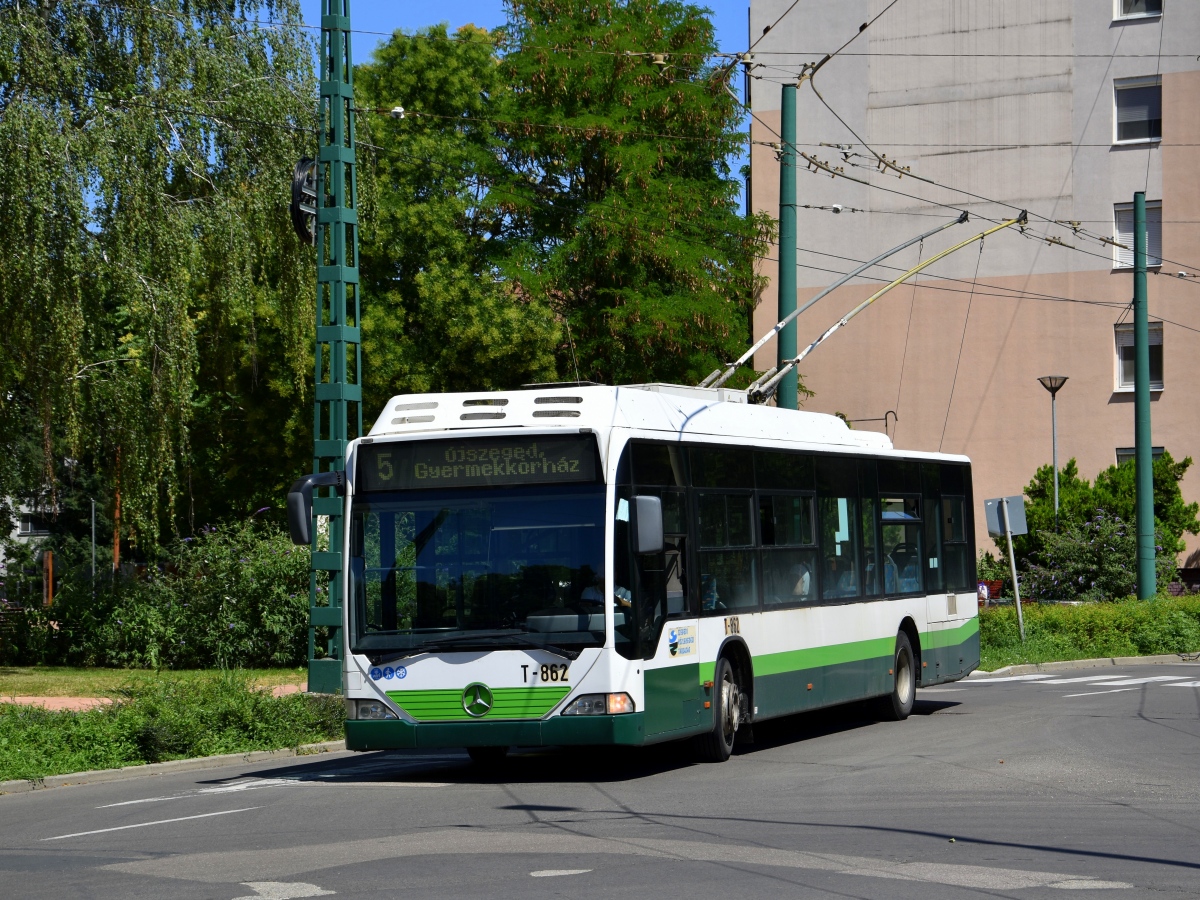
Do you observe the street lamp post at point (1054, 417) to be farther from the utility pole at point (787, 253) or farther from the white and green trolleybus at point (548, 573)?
the white and green trolleybus at point (548, 573)

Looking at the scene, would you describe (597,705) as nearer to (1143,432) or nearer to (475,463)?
(475,463)

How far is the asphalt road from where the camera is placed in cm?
809

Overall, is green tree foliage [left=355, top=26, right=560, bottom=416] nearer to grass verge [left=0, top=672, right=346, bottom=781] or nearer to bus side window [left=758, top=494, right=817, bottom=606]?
grass verge [left=0, top=672, right=346, bottom=781]

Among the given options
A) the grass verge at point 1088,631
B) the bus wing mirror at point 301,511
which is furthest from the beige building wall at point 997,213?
the bus wing mirror at point 301,511

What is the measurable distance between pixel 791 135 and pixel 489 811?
1345cm

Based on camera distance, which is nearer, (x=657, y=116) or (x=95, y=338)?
(x=95, y=338)

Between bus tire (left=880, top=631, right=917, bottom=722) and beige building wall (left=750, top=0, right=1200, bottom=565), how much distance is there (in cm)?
2366

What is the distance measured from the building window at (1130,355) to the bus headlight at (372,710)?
31460 millimetres

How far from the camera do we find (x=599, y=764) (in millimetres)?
14047

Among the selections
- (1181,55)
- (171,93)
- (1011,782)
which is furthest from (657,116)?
(1011,782)

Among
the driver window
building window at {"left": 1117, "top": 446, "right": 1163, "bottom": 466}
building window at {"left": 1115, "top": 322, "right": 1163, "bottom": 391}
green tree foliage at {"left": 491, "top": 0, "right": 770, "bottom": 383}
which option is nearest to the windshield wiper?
the driver window

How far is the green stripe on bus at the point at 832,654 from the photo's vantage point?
14438 millimetres

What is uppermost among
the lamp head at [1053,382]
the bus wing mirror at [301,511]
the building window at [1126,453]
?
the lamp head at [1053,382]

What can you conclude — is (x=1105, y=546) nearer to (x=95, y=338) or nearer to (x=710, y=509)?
(x=95, y=338)
